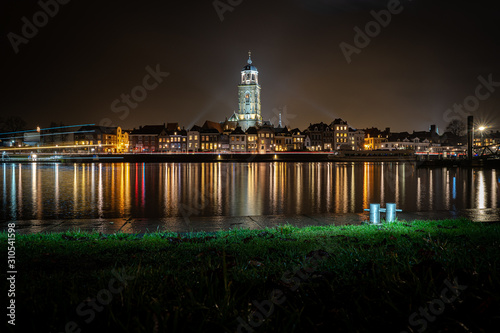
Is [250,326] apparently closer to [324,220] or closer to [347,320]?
[347,320]

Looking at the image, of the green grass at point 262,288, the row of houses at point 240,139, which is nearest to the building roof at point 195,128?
the row of houses at point 240,139

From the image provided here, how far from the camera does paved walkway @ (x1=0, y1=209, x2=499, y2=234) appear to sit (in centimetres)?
1124

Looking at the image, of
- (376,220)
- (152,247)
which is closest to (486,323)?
(152,247)

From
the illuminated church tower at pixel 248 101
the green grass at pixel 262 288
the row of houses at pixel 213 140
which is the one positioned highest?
the illuminated church tower at pixel 248 101

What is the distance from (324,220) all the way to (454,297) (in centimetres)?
915

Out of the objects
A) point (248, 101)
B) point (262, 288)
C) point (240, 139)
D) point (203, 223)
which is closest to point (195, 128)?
point (240, 139)

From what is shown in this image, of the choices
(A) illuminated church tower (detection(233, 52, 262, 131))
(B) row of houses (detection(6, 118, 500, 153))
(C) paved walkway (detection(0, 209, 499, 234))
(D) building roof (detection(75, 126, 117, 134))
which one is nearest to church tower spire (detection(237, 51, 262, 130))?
(A) illuminated church tower (detection(233, 52, 262, 131))

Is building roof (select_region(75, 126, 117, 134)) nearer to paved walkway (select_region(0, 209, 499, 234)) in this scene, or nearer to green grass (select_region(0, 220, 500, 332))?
paved walkway (select_region(0, 209, 499, 234))

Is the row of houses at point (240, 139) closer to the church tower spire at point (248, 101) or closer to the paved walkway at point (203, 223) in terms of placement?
the church tower spire at point (248, 101)

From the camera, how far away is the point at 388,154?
415 ft

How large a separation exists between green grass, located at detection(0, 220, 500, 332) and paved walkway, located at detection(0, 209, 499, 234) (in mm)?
4798

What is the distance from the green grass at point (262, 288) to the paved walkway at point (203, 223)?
480 centimetres

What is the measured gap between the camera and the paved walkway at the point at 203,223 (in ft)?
36.9

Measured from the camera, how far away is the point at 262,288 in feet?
13.4
